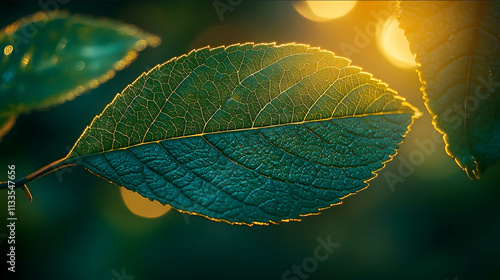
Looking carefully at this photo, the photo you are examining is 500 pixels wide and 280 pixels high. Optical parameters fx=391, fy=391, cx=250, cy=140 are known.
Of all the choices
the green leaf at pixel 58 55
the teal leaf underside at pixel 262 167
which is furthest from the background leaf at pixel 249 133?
the green leaf at pixel 58 55

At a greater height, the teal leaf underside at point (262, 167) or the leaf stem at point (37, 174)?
the leaf stem at point (37, 174)

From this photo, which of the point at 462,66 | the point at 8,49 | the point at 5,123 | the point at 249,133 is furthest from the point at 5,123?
the point at 462,66

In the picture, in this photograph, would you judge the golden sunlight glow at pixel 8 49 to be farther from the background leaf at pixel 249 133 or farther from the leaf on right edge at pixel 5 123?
the background leaf at pixel 249 133

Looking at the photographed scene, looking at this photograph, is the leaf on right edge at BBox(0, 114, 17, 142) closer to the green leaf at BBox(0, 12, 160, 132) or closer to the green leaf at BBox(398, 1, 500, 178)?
the green leaf at BBox(0, 12, 160, 132)

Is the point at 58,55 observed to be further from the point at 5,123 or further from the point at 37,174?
the point at 37,174

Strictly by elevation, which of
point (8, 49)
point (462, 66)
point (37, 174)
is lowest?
point (462, 66)

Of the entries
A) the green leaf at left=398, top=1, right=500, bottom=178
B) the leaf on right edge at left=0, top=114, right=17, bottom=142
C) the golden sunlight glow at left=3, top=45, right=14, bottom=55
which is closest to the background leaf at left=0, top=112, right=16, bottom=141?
the leaf on right edge at left=0, top=114, right=17, bottom=142
